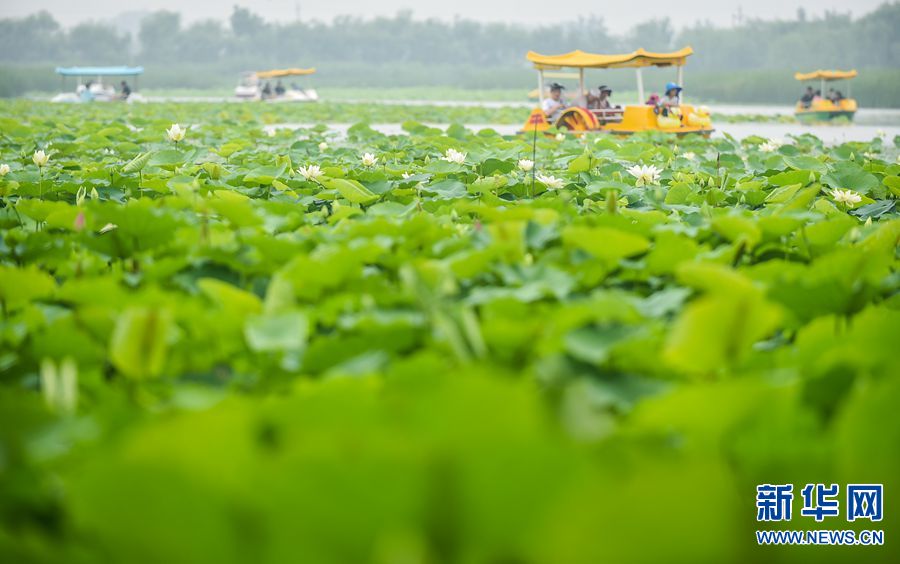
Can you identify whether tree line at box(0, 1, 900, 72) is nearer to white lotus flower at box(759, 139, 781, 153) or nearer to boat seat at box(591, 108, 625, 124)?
boat seat at box(591, 108, 625, 124)

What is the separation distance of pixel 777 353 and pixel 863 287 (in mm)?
180

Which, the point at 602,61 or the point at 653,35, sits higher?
the point at 653,35

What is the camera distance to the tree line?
6469 cm

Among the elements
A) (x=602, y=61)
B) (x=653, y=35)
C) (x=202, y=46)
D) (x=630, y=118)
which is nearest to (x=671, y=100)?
(x=602, y=61)

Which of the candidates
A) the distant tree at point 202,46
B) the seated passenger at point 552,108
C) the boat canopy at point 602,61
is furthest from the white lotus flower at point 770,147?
Result: the distant tree at point 202,46

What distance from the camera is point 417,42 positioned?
233ft

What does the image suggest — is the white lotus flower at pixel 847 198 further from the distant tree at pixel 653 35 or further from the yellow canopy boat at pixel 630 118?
the distant tree at pixel 653 35

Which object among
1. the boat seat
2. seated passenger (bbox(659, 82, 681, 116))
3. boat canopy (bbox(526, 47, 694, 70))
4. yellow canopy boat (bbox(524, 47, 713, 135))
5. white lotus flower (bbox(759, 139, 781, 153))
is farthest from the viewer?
boat canopy (bbox(526, 47, 694, 70))

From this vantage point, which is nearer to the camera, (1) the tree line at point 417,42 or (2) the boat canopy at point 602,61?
(2) the boat canopy at point 602,61

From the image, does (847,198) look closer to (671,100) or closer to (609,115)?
(609,115)

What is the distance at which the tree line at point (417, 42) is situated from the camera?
6469 cm

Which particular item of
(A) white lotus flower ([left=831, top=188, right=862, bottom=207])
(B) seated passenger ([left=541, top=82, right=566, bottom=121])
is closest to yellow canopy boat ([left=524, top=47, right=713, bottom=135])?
(B) seated passenger ([left=541, top=82, right=566, bottom=121])

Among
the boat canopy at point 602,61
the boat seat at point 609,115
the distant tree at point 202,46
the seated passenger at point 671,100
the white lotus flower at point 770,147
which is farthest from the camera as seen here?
the distant tree at point 202,46

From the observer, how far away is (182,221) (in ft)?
4.63
